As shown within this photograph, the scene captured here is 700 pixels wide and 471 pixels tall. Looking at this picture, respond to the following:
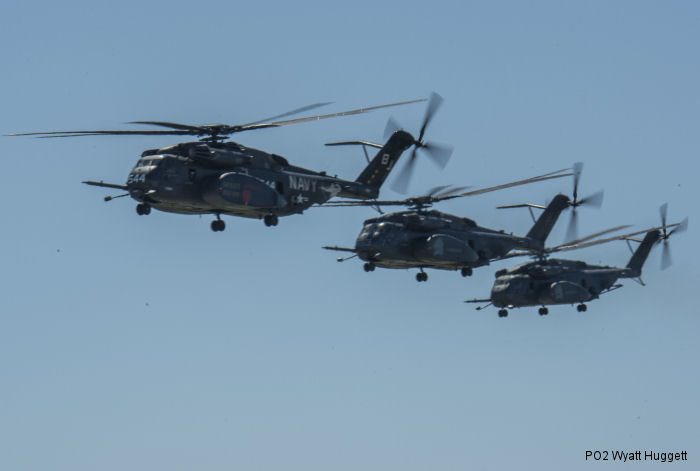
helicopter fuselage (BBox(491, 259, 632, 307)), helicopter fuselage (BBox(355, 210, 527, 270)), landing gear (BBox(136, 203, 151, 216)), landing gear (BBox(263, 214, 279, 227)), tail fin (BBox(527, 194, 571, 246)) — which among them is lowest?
landing gear (BBox(136, 203, 151, 216))

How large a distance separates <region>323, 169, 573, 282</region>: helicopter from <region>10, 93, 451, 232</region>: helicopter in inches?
281

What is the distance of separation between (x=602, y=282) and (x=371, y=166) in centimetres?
3447

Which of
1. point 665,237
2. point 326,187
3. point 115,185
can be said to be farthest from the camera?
point 665,237

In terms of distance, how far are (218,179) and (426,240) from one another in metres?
21.3

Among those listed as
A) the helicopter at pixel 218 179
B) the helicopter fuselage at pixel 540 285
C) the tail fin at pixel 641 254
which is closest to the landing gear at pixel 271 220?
the helicopter at pixel 218 179

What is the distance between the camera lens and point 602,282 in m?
107

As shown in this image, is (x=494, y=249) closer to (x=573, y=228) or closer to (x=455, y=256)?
(x=455, y=256)

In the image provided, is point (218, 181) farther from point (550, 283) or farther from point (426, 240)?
point (550, 283)

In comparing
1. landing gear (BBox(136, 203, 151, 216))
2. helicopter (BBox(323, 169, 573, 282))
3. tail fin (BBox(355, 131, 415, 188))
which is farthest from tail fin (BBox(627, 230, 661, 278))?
landing gear (BBox(136, 203, 151, 216))

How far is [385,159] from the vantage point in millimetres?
82312

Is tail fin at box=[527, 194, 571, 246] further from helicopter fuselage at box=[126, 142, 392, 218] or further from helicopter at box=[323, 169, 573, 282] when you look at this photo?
helicopter fuselage at box=[126, 142, 392, 218]

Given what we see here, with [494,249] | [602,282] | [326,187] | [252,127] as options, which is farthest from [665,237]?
[252,127]

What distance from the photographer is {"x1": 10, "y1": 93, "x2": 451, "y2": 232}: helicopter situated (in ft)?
214

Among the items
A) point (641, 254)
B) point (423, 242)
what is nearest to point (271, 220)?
point (423, 242)
